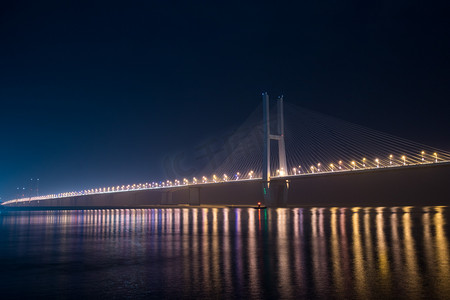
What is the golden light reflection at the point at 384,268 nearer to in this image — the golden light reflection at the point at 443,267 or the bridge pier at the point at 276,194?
the golden light reflection at the point at 443,267

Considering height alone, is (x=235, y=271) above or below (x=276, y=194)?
below

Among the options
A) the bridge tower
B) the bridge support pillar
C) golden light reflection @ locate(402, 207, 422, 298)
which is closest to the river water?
golden light reflection @ locate(402, 207, 422, 298)

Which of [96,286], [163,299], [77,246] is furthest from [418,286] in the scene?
[77,246]

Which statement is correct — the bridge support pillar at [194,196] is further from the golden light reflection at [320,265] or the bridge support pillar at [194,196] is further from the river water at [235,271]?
the golden light reflection at [320,265]

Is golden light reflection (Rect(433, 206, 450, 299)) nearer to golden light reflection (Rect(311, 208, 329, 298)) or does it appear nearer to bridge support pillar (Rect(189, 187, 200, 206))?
golden light reflection (Rect(311, 208, 329, 298))

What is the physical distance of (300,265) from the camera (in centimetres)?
912

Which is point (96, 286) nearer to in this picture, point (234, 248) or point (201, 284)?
point (201, 284)

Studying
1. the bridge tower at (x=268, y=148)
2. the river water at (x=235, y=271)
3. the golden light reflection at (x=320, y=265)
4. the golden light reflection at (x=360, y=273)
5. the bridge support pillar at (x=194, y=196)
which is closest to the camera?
the golden light reflection at (x=360, y=273)

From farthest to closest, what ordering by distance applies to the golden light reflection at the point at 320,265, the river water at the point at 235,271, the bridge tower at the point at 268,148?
the bridge tower at the point at 268,148, the golden light reflection at the point at 320,265, the river water at the point at 235,271

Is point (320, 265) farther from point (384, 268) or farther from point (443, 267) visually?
point (443, 267)

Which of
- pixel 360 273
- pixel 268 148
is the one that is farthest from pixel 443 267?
pixel 268 148

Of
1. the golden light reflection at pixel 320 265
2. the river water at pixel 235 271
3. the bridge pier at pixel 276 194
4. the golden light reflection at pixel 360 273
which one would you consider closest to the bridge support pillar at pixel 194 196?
the bridge pier at pixel 276 194

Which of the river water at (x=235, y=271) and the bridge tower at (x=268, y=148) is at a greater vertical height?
the bridge tower at (x=268, y=148)

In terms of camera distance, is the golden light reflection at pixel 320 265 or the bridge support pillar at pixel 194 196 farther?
the bridge support pillar at pixel 194 196
